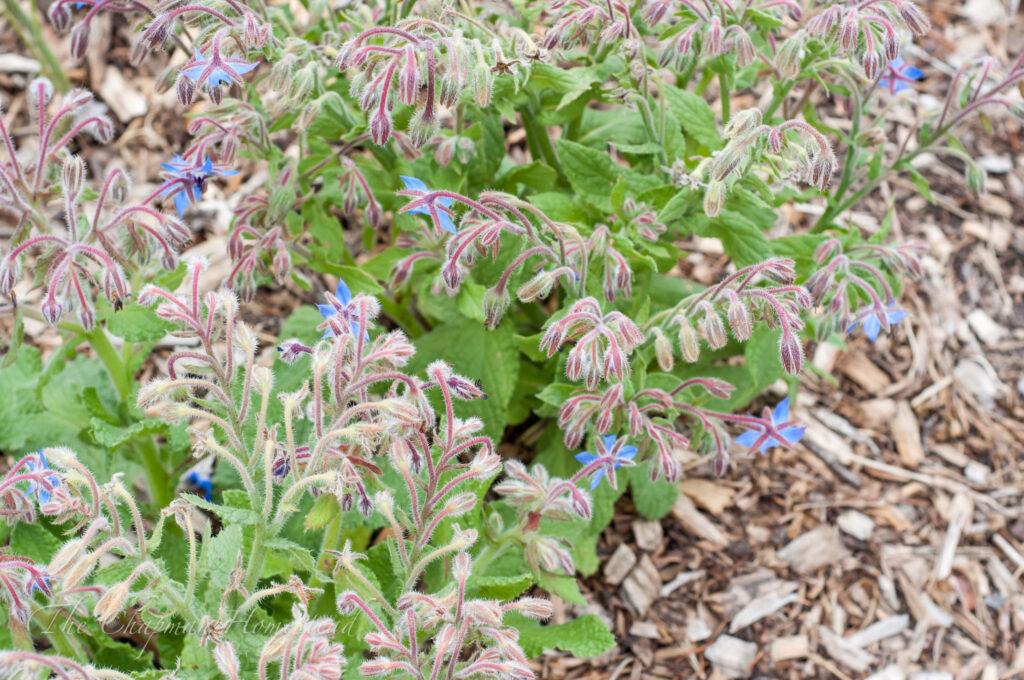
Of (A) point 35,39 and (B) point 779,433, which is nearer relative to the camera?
(B) point 779,433

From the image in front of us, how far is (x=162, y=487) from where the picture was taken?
2773 mm

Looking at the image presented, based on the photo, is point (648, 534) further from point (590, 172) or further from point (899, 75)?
point (899, 75)

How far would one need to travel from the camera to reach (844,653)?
116 inches

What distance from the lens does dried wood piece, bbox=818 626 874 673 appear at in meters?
2.92

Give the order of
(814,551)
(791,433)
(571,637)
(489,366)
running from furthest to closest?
(814,551), (489,366), (571,637), (791,433)

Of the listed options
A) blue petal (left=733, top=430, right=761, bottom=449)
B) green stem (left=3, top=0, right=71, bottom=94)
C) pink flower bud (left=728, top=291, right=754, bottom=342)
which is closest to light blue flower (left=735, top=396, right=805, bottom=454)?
blue petal (left=733, top=430, right=761, bottom=449)

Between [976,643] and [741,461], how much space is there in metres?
0.86

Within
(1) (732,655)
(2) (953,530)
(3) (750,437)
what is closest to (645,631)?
(1) (732,655)

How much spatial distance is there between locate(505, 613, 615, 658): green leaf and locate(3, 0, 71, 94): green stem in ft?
8.40

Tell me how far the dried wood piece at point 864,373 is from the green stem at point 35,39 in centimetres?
301

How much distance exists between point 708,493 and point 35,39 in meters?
2.76

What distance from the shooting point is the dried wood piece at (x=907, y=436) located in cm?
335

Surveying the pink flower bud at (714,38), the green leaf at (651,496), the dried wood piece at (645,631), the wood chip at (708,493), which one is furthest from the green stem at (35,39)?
the dried wood piece at (645,631)

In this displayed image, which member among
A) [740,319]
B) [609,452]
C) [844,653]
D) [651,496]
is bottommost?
[844,653]
